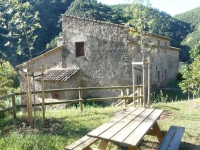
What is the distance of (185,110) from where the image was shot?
777 cm

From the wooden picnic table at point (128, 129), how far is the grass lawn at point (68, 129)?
0.79m

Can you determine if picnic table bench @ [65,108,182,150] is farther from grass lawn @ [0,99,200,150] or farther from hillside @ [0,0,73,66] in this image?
hillside @ [0,0,73,66]

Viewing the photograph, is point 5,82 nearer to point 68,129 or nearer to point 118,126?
point 68,129

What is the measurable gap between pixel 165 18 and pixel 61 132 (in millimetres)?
53079

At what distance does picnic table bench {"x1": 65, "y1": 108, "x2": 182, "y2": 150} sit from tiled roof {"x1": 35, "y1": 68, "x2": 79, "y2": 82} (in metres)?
10.1

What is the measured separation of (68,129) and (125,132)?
2535 millimetres

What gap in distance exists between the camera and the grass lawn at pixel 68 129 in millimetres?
4730

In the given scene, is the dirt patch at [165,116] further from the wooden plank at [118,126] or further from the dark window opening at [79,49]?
the dark window opening at [79,49]

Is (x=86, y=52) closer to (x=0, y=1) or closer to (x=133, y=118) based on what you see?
(x=0, y=1)

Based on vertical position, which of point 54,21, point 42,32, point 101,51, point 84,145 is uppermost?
point 54,21

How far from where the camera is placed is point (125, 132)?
3.54 meters

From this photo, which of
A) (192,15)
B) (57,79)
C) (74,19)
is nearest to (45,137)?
(57,79)

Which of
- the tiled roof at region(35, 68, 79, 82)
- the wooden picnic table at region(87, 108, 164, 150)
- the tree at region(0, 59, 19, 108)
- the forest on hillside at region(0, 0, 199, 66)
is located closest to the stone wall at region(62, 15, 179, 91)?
the tiled roof at region(35, 68, 79, 82)

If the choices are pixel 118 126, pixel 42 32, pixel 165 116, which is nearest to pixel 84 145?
pixel 118 126
